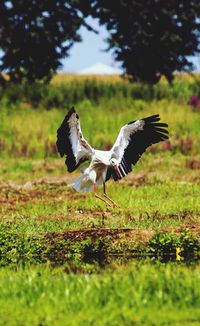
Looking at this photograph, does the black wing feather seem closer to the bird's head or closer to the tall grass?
the bird's head

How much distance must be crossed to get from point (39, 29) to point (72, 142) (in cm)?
2221

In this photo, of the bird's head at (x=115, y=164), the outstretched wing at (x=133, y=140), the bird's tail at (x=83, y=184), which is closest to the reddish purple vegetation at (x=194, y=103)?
the outstretched wing at (x=133, y=140)

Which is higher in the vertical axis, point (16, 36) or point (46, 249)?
point (16, 36)

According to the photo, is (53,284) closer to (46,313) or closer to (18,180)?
(46,313)

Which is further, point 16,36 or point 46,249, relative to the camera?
point 16,36

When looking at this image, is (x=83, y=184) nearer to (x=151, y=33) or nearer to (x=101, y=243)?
(x=101, y=243)

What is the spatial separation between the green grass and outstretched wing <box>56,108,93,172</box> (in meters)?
5.33

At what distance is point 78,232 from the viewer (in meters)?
11.6

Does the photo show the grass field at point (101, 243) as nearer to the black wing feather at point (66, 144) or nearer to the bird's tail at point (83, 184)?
the bird's tail at point (83, 184)

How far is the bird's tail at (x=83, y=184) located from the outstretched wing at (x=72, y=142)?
0.24m

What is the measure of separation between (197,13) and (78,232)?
Answer: 33.1m

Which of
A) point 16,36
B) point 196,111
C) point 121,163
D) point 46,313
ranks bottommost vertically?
point 46,313

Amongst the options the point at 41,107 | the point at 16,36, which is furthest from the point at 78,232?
the point at 16,36

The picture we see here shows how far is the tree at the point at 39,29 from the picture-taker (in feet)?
116
